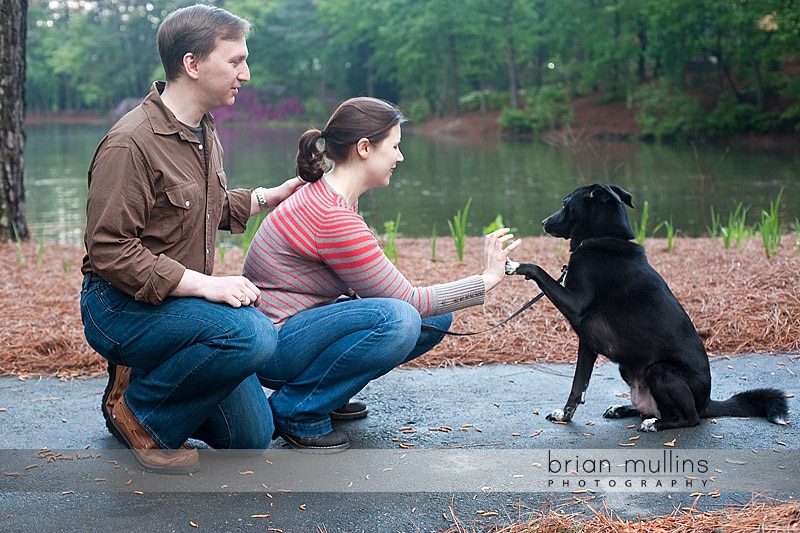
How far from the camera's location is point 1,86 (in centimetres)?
705

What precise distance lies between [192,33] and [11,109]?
16.5 feet

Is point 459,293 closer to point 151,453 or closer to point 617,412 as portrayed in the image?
point 617,412

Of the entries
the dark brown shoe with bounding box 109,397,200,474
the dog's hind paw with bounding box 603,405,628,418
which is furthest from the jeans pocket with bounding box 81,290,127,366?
the dog's hind paw with bounding box 603,405,628,418

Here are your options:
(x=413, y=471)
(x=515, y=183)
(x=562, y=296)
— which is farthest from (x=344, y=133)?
(x=515, y=183)

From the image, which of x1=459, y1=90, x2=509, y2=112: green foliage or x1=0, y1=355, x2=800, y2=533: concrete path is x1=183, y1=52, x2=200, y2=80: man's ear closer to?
x1=0, y1=355, x2=800, y2=533: concrete path

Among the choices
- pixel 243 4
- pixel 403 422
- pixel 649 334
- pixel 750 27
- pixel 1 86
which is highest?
pixel 243 4

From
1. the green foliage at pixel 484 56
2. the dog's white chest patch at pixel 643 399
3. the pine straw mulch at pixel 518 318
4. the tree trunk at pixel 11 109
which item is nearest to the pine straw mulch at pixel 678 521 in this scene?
the dog's white chest patch at pixel 643 399

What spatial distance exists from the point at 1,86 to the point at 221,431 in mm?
5228

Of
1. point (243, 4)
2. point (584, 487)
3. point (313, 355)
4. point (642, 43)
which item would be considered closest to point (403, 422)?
point (313, 355)

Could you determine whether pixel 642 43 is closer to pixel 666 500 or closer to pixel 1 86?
pixel 1 86

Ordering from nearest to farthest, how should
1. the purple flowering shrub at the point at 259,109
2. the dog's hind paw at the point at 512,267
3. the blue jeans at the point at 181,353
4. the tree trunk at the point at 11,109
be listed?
the blue jeans at the point at 181,353
the dog's hind paw at the point at 512,267
the tree trunk at the point at 11,109
the purple flowering shrub at the point at 259,109

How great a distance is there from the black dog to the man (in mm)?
1332

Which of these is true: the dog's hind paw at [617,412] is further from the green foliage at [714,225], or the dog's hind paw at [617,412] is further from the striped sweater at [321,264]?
the green foliage at [714,225]

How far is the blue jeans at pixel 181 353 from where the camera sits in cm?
→ 281
